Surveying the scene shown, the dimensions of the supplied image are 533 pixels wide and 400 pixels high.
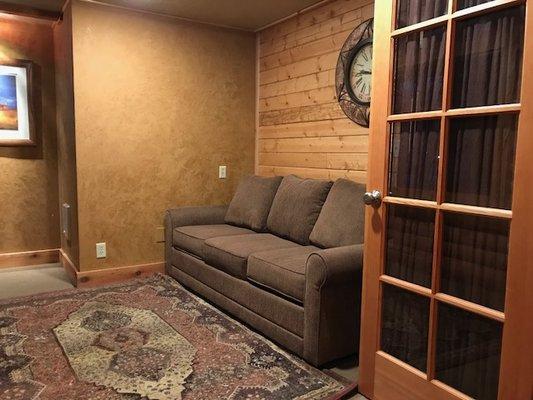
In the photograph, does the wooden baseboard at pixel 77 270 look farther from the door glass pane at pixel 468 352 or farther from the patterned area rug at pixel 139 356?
the door glass pane at pixel 468 352

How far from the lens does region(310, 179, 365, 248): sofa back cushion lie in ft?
9.02

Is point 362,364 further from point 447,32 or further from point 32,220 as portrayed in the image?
point 32,220

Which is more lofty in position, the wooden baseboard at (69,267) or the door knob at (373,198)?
the door knob at (373,198)

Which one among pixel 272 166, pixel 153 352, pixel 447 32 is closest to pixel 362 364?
pixel 153 352

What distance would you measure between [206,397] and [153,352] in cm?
56

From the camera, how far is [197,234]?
11.5 ft

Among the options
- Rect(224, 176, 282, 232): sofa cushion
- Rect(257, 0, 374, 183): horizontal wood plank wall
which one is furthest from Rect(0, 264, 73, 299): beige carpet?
Rect(257, 0, 374, 183): horizontal wood plank wall

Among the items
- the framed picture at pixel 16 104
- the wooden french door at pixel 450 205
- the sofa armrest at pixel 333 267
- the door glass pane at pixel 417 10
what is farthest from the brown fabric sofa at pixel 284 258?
the framed picture at pixel 16 104

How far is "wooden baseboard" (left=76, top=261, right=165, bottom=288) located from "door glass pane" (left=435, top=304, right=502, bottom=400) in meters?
2.82

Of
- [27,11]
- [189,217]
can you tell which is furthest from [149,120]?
[27,11]

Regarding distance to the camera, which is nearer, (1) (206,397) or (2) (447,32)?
(2) (447,32)

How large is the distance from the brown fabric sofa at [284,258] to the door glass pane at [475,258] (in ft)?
2.12

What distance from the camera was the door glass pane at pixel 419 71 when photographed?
1729mm

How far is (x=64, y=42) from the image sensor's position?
384 centimetres
